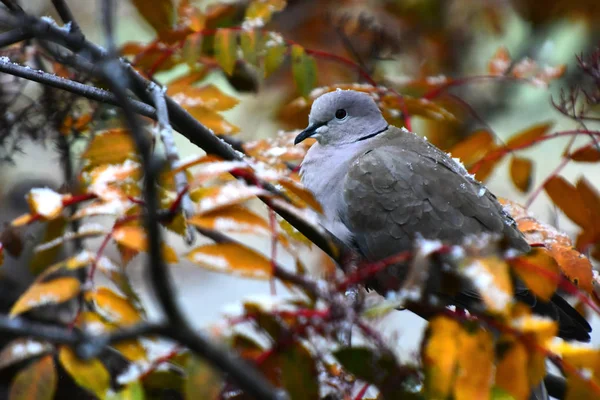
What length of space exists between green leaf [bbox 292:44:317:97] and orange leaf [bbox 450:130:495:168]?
54cm

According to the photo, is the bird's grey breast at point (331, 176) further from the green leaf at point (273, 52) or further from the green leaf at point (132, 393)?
the green leaf at point (132, 393)

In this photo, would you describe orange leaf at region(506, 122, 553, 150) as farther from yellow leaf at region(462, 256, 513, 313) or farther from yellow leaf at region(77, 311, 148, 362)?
yellow leaf at region(77, 311, 148, 362)

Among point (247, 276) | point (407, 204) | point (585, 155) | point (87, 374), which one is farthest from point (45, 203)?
point (585, 155)

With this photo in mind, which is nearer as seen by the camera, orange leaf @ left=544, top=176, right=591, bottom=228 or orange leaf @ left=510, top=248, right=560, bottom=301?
orange leaf @ left=510, top=248, right=560, bottom=301

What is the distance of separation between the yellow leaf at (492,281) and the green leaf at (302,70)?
1.31 m

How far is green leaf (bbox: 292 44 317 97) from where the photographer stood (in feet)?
7.73

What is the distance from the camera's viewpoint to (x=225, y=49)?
225 cm

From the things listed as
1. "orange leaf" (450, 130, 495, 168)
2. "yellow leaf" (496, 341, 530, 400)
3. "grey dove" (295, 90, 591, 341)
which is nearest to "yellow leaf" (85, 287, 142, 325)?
"yellow leaf" (496, 341, 530, 400)

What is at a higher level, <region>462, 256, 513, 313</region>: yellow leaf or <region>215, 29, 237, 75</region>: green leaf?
<region>462, 256, 513, 313</region>: yellow leaf

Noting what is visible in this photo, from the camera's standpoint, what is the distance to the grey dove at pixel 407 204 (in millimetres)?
2131

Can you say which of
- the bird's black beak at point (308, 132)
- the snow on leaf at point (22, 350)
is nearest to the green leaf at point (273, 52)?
the bird's black beak at point (308, 132)

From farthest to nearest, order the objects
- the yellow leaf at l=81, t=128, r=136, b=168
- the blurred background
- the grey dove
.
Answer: the blurred background
the grey dove
the yellow leaf at l=81, t=128, r=136, b=168

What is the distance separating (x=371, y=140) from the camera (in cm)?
257

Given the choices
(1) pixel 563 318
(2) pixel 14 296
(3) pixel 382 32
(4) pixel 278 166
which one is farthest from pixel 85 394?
(3) pixel 382 32
